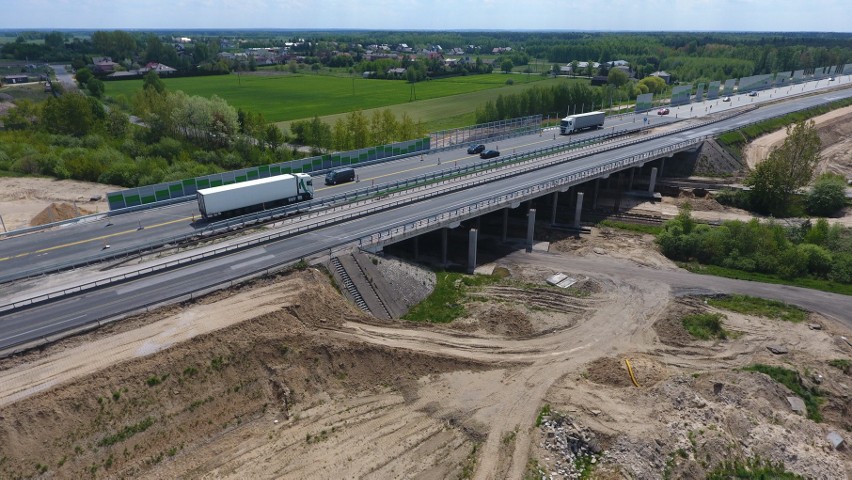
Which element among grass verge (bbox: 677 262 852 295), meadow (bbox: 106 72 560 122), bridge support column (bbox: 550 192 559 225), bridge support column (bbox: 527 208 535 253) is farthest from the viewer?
meadow (bbox: 106 72 560 122)

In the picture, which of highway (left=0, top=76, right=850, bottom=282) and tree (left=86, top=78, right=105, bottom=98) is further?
tree (left=86, top=78, right=105, bottom=98)

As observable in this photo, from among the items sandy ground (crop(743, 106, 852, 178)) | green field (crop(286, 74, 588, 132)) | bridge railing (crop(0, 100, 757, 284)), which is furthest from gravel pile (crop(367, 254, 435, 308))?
green field (crop(286, 74, 588, 132))

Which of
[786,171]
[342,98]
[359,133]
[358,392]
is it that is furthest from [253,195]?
[342,98]

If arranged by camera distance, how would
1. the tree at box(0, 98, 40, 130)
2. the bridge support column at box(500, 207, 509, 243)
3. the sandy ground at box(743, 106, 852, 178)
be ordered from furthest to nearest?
the tree at box(0, 98, 40, 130)
the sandy ground at box(743, 106, 852, 178)
the bridge support column at box(500, 207, 509, 243)

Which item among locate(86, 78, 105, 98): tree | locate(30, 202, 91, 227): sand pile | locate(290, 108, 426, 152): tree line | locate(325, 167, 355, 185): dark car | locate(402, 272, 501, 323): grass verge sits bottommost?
locate(402, 272, 501, 323): grass verge

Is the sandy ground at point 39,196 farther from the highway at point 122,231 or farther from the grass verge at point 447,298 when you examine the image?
the grass verge at point 447,298

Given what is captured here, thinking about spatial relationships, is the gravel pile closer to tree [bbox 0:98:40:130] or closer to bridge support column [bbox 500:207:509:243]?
bridge support column [bbox 500:207:509:243]

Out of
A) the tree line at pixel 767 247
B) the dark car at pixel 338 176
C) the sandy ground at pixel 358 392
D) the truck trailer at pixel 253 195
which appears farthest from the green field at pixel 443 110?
the sandy ground at pixel 358 392
